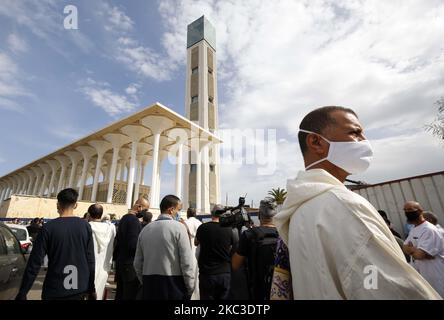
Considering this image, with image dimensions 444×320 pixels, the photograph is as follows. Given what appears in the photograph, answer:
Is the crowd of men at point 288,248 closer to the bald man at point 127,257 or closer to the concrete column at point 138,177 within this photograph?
the bald man at point 127,257

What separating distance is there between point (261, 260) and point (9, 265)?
385 cm

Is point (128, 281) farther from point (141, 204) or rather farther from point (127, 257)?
point (141, 204)

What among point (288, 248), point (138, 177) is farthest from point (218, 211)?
point (138, 177)

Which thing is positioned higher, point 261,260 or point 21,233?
point 21,233

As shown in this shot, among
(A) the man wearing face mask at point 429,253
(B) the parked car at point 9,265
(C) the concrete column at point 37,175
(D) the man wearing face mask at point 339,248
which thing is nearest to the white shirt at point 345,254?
(D) the man wearing face mask at point 339,248

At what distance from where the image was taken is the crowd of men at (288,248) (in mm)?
778

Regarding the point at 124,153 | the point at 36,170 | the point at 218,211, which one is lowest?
the point at 218,211

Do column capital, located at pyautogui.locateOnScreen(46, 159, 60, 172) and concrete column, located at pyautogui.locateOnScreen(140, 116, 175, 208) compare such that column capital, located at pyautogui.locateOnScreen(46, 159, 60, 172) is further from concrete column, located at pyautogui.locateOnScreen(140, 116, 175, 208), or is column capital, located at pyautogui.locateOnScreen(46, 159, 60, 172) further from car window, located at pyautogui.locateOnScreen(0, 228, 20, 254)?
car window, located at pyautogui.locateOnScreen(0, 228, 20, 254)

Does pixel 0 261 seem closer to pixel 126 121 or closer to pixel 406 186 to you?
pixel 406 186

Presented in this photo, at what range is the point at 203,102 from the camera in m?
32.7

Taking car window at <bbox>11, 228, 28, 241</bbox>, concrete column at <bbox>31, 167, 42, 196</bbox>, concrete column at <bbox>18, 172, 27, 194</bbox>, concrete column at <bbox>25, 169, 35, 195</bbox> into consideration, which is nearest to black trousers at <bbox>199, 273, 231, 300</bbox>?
car window at <bbox>11, 228, 28, 241</bbox>

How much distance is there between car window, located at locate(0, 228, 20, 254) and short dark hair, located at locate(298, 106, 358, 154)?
4.87 m

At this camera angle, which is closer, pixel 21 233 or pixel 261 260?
pixel 261 260

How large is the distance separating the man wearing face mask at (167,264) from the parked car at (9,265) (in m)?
2.08
